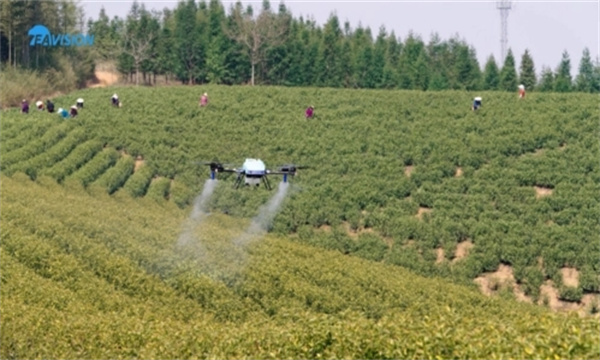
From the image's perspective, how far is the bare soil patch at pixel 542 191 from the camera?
36.7 metres

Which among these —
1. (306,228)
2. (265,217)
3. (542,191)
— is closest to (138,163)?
(265,217)

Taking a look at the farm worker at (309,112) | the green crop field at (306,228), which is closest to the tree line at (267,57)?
the green crop field at (306,228)

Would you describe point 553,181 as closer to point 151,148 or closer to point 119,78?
point 151,148

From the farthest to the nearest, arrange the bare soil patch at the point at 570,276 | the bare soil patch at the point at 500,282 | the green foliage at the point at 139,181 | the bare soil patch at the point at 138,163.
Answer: the bare soil patch at the point at 138,163 → the green foliage at the point at 139,181 → the bare soil patch at the point at 570,276 → the bare soil patch at the point at 500,282

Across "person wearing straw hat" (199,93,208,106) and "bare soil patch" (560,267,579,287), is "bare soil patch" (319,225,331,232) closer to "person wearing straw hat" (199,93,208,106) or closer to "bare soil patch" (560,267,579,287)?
"bare soil patch" (560,267,579,287)

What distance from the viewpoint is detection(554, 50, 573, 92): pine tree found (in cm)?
6062

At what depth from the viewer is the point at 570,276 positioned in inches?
1252

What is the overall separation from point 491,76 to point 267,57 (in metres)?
16.4

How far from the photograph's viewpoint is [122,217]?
112 feet

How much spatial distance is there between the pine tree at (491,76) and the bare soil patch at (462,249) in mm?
30317

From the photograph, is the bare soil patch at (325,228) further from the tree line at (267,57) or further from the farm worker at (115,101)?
the tree line at (267,57)

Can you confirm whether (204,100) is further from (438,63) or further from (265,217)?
(438,63)

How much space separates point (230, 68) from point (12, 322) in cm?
4737

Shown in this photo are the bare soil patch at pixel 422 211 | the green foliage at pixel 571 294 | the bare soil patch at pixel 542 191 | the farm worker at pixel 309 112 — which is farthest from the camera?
the farm worker at pixel 309 112
